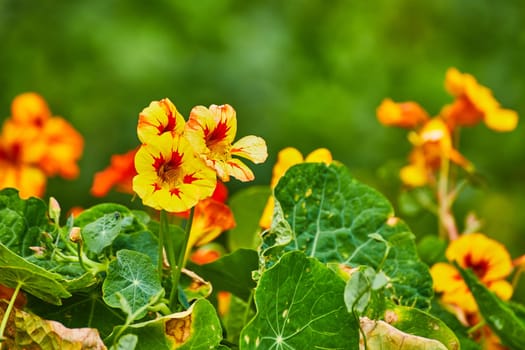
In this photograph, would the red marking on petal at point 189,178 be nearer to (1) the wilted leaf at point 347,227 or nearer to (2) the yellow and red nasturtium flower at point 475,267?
(1) the wilted leaf at point 347,227

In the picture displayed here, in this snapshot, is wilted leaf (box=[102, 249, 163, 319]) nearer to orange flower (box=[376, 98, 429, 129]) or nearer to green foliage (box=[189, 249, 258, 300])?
green foliage (box=[189, 249, 258, 300])

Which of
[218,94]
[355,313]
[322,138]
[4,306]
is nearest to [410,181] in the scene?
[355,313]

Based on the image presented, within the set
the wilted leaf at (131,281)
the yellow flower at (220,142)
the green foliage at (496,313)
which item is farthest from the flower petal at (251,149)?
A: the green foliage at (496,313)

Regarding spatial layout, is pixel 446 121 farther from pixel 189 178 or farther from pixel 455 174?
pixel 189 178

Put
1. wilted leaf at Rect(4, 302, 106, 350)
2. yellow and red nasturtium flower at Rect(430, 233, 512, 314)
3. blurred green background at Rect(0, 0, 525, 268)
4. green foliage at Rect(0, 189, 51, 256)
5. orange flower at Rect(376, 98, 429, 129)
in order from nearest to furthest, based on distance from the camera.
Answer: wilted leaf at Rect(4, 302, 106, 350)
green foliage at Rect(0, 189, 51, 256)
yellow and red nasturtium flower at Rect(430, 233, 512, 314)
orange flower at Rect(376, 98, 429, 129)
blurred green background at Rect(0, 0, 525, 268)

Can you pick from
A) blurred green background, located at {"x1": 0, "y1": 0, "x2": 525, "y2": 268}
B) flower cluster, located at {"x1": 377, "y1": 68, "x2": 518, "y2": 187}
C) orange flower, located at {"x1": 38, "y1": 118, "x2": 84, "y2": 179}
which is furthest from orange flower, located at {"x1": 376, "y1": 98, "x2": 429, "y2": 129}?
blurred green background, located at {"x1": 0, "y1": 0, "x2": 525, "y2": 268}

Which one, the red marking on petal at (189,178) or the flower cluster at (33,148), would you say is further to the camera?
the flower cluster at (33,148)

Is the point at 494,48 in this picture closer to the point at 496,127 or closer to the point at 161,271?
the point at 496,127

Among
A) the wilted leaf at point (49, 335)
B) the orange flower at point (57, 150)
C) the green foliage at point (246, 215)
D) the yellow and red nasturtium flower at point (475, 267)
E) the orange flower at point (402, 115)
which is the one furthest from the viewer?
the orange flower at point (57, 150)
